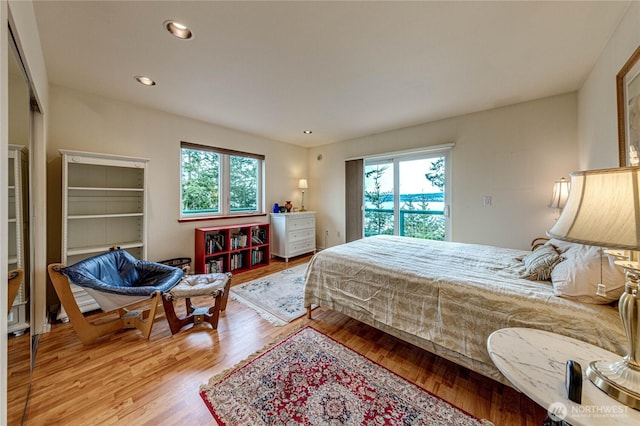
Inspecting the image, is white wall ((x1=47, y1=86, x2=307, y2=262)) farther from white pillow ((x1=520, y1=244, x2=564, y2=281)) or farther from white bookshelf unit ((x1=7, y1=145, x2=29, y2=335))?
white pillow ((x1=520, y1=244, x2=564, y2=281))

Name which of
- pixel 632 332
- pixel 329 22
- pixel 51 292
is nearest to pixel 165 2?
pixel 329 22

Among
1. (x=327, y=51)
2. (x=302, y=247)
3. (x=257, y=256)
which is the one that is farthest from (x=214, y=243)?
(x=327, y=51)

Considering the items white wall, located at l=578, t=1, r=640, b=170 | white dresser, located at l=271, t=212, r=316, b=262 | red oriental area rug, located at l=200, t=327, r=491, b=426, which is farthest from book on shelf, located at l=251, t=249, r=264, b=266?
white wall, located at l=578, t=1, r=640, b=170

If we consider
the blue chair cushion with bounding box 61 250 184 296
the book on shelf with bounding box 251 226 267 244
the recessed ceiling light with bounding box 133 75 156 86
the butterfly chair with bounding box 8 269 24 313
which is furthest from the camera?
the book on shelf with bounding box 251 226 267 244

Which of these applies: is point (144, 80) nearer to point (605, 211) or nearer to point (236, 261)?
point (236, 261)

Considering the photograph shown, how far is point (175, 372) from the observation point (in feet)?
5.44

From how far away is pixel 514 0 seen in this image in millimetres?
1431

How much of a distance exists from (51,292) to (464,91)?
4971 millimetres

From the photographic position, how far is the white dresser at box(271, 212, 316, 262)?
14.6 ft

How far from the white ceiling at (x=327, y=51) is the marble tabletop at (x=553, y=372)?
6.20 feet

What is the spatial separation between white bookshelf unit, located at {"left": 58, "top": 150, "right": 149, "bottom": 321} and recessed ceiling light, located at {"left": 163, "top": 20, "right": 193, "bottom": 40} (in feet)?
5.16

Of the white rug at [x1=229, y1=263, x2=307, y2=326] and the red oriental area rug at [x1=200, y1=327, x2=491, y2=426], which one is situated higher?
the white rug at [x1=229, y1=263, x2=307, y2=326]

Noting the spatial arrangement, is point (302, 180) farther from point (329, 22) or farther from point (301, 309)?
point (329, 22)

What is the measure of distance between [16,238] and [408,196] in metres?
4.18
